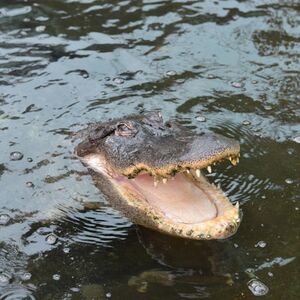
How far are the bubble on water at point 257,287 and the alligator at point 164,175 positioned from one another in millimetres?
470

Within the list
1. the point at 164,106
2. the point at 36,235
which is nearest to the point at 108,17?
the point at 164,106

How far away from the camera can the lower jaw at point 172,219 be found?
15.2 feet

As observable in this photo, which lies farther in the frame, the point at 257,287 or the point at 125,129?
the point at 125,129

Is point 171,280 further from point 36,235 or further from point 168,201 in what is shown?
point 36,235

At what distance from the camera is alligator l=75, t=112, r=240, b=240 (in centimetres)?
464

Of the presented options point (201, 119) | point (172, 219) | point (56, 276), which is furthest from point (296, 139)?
point (56, 276)

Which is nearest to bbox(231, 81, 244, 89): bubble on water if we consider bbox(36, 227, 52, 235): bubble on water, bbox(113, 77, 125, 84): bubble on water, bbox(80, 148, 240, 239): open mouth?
bbox(113, 77, 125, 84): bubble on water

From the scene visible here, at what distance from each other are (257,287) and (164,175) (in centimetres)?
113

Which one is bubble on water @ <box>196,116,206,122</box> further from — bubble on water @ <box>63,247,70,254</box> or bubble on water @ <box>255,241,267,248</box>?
bubble on water @ <box>63,247,70,254</box>

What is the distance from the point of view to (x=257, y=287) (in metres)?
4.75

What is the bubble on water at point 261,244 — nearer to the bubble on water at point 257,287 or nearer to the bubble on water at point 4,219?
the bubble on water at point 257,287

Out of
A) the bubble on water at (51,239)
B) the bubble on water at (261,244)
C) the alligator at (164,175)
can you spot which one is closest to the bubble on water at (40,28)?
the alligator at (164,175)

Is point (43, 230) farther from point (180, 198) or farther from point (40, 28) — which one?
point (40, 28)

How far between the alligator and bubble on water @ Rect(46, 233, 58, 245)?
60 centimetres
